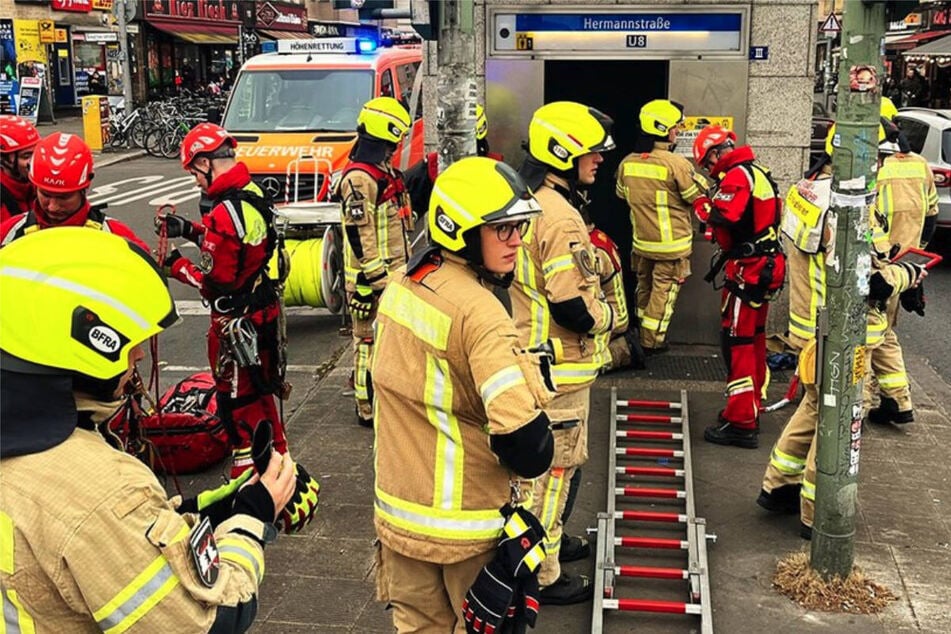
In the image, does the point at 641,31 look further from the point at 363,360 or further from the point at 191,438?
the point at 191,438

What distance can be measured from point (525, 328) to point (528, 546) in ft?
5.56

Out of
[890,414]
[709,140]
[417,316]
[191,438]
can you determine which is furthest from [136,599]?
[890,414]

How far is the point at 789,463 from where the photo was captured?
568 centimetres

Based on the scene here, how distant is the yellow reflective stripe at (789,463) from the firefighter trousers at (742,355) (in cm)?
112

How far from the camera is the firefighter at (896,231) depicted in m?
7.14

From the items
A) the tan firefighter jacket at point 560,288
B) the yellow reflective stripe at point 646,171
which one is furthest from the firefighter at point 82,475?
the yellow reflective stripe at point 646,171

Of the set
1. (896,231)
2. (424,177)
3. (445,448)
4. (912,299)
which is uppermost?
(424,177)

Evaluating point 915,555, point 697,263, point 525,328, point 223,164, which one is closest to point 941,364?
point 697,263

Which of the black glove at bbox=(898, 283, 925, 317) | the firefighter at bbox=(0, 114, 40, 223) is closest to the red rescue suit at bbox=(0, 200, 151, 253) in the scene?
the firefighter at bbox=(0, 114, 40, 223)

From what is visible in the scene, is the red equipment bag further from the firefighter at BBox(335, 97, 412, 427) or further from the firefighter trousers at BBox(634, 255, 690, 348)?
the firefighter trousers at BBox(634, 255, 690, 348)

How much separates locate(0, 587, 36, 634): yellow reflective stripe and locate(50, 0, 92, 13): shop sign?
34.4 meters

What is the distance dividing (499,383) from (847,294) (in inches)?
87.4

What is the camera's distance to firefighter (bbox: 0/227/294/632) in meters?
2.14

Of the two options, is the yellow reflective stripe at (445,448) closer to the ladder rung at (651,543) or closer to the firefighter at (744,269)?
the ladder rung at (651,543)
